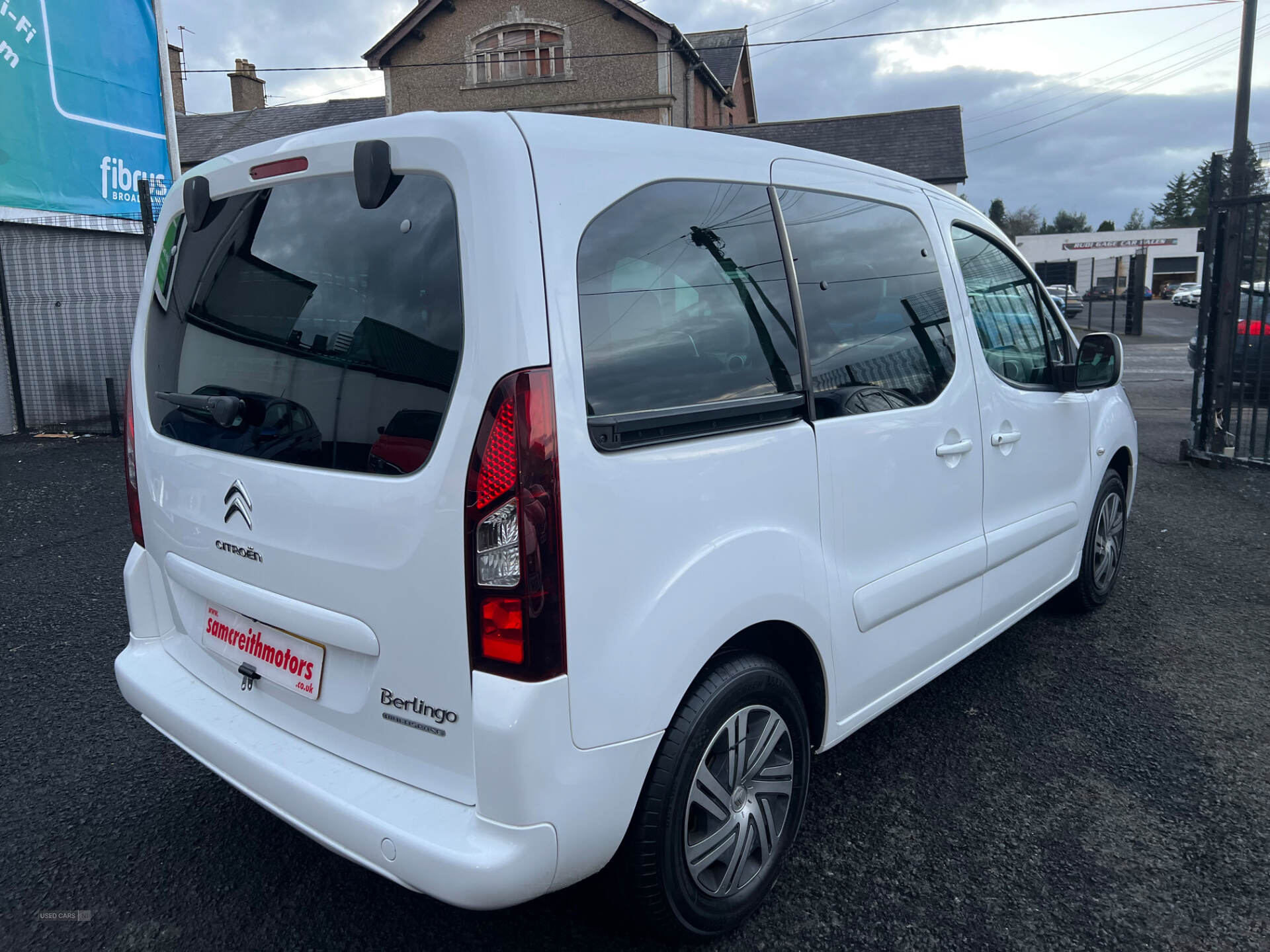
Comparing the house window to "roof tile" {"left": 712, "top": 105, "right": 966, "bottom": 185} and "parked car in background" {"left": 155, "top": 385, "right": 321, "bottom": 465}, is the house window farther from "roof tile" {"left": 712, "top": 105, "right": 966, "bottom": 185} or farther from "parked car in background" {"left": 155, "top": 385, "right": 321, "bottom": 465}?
"parked car in background" {"left": 155, "top": 385, "right": 321, "bottom": 465}

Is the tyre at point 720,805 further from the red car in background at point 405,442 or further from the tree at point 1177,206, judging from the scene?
the tree at point 1177,206

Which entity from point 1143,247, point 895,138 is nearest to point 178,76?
point 895,138

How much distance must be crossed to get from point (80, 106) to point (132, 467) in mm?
8265

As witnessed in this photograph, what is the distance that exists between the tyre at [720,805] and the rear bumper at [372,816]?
0.94ft

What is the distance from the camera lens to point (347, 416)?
6.48 ft

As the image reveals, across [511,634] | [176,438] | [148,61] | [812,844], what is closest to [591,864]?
[511,634]

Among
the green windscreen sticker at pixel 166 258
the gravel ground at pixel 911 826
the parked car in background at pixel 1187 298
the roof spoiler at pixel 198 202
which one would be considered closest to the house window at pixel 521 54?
the gravel ground at pixel 911 826

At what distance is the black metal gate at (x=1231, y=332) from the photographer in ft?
25.1

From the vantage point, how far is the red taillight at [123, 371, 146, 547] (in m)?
2.65

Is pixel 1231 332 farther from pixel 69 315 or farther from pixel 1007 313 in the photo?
pixel 69 315

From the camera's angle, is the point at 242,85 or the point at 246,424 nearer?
the point at 246,424

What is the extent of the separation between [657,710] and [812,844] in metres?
1.05

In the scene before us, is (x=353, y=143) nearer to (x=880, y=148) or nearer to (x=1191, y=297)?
(x=880, y=148)

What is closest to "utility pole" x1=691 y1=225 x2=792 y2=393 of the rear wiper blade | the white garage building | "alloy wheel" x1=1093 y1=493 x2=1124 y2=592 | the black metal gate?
the rear wiper blade
